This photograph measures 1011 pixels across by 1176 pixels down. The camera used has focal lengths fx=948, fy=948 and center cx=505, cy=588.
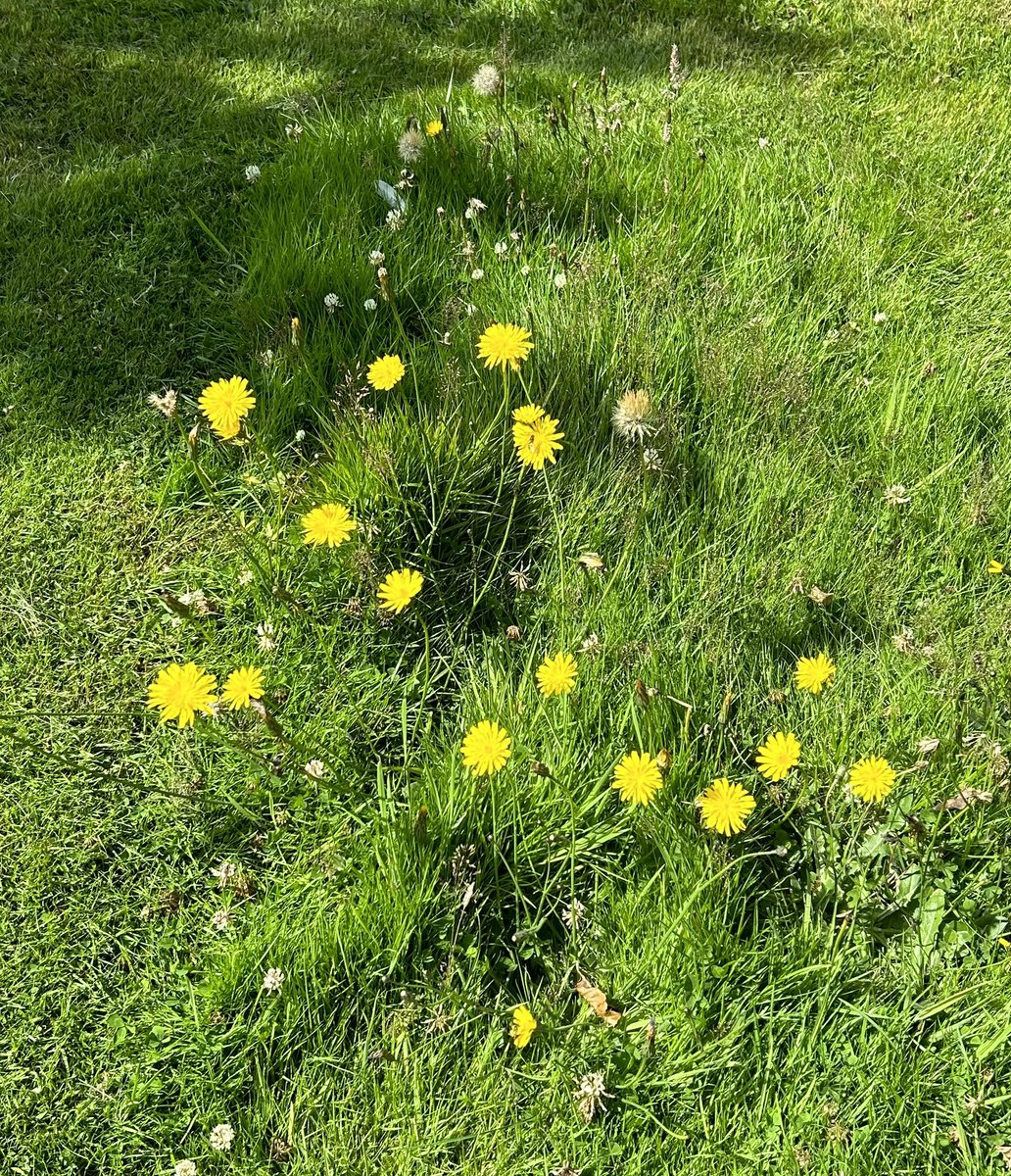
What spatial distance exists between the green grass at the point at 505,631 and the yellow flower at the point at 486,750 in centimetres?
12

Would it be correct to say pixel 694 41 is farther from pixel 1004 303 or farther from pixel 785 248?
pixel 1004 303

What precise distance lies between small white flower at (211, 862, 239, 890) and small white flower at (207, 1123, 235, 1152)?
0.45 m

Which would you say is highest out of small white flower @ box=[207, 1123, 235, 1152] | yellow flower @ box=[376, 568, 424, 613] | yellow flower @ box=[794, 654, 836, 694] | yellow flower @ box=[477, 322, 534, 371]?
yellow flower @ box=[477, 322, 534, 371]

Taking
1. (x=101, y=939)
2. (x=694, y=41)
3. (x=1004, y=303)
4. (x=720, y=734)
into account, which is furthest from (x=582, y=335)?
(x=694, y=41)

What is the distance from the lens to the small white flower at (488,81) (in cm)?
340

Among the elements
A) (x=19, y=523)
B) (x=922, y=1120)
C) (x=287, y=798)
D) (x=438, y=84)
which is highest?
(x=438, y=84)

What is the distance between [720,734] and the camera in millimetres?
2045

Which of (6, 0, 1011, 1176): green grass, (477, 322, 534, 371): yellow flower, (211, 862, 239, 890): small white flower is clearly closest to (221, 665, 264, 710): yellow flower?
(6, 0, 1011, 1176): green grass

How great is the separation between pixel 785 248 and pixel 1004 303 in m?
0.74

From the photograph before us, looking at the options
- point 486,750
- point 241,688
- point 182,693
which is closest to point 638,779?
point 486,750

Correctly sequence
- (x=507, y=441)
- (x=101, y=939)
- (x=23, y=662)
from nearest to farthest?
(x=101, y=939), (x=23, y=662), (x=507, y=441)

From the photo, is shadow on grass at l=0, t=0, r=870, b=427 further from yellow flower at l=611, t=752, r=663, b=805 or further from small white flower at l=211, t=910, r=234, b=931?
yellow flower at l=611, t=752, r=663, b=805

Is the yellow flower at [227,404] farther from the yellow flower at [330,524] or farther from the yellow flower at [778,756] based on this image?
the yellow flower at [778,756]

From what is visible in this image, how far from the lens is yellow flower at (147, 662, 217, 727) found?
6.07ft
